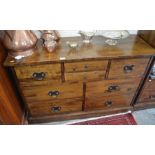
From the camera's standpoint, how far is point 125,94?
4.89ft

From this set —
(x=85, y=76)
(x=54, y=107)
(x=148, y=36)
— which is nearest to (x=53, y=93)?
(x=54, y=107)

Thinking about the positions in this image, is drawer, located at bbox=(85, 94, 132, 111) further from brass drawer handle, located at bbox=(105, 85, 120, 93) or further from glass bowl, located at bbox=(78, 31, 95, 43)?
glass bowl, located at bbox=(78, 31, 95, 43)

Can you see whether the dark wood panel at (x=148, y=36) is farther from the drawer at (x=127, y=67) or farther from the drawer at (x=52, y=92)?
the drawer at (x=52, y=92)

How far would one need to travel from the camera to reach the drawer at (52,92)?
4.11 feet

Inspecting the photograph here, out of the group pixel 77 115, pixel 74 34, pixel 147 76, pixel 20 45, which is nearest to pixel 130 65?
pixel 147 76

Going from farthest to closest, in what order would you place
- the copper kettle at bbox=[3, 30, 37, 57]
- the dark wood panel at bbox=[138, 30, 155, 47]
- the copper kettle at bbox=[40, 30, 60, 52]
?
the dark wood panel at bbox=[138, 30, 155, 47] < the copper kettle at bbox=[40, 30, 60, 52] < the copper kettle at bbox=[3, 30, 37, 57]

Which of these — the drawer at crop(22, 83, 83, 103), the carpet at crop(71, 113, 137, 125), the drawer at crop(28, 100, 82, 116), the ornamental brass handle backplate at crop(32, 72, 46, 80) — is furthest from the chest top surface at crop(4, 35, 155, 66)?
the carpet at crop(71, 113, 137, 125)

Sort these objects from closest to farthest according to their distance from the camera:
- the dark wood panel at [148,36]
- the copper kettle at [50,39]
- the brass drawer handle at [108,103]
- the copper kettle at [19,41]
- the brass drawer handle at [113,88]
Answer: the copper kettle at [19,41] < the copper kettle at [50,39] < the dark wood panel at [148,36] < the brass drawer handle at [113,88] < the brass drawer handle at [108,103]

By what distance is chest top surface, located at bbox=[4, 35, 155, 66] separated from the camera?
1087 millimetres

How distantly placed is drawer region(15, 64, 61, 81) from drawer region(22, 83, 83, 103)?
0.11m

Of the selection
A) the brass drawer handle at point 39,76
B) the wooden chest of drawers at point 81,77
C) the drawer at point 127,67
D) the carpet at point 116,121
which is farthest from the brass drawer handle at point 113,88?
the brass drawer handle at point 39,76

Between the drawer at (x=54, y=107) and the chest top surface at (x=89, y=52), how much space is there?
1.54 ft

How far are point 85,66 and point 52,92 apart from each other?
38cm

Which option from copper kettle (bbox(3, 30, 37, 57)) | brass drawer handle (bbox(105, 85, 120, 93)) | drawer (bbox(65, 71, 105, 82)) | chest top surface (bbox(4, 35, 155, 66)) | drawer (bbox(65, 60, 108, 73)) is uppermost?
copper kettle (bbox(3, 30, 37, 57))
